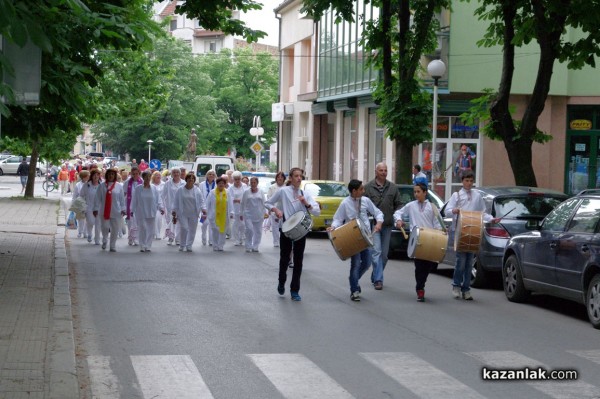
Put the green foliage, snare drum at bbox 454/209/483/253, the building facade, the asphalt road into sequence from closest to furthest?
the asphalt road → snare drum at bbox 454/209/483/253 → the green foliage → the building facade

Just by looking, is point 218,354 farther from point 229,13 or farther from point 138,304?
point 229,13

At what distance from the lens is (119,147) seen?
277 ft

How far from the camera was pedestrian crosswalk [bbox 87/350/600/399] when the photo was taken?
8258mm

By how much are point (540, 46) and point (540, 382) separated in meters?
12.8

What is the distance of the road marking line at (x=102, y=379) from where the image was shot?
26.7ft

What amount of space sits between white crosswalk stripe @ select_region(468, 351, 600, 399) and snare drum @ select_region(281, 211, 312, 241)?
4538mm

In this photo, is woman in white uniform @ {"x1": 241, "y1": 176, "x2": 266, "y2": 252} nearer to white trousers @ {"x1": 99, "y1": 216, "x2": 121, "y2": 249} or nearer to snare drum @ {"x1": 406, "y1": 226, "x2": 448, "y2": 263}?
white trousers @ {"x1": 99, "y1": 216, "x2": 121, "y2": 249}

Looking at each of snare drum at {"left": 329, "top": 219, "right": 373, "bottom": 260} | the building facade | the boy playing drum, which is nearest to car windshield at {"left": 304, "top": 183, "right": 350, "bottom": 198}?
the building facade

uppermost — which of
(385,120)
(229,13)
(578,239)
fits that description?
(229,13)

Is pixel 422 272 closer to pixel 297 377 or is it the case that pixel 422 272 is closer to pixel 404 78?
pixel 297 377

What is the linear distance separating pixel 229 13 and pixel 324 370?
46.0 feet

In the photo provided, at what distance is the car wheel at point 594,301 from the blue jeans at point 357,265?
3.34 m

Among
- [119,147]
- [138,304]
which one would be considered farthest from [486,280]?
[119,147]

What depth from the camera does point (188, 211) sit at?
23750mm
